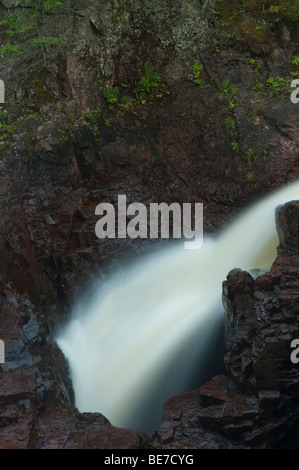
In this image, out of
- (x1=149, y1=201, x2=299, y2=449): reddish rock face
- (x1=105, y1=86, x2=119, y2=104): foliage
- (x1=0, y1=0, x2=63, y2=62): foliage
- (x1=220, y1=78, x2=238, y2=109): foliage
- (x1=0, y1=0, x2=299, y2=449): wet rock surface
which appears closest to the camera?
(x1=149, y1=201, x2=299, y2=449): reddish rock face

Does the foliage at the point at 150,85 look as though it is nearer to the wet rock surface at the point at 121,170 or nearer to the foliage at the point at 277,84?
the wet rock surface at the point at 121,170

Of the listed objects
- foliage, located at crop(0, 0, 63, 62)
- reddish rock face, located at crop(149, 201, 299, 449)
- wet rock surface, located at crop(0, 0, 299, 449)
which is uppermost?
foliage, located at crop(0, 0, 63, 62)

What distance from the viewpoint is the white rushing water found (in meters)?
7.22

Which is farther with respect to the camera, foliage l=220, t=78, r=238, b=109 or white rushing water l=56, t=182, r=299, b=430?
foliage l=220, t=78, r=238, b=109

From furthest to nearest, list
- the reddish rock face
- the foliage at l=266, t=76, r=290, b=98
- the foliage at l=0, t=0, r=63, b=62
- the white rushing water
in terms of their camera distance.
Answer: the foliage at l=266, t=76, r=290, b=98
the foliage at l=0, t=0, r=63, b=62
the white rushing water
the reddish rock face

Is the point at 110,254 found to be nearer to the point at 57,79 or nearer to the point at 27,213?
the point at 27,213

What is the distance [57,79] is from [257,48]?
4806 mm

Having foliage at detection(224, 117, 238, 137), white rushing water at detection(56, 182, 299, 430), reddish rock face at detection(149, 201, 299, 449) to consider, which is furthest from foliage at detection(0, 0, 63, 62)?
reddish rock face at detection(149, 201, 299, 449)

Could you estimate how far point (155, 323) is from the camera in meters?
8.09

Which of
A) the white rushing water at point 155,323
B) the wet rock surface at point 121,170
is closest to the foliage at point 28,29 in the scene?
the wet rock surface at point 121,170

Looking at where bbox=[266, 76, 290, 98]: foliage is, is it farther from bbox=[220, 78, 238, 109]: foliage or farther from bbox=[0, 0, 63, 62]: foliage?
bbox=[0, 0, 63, 62]: foliage

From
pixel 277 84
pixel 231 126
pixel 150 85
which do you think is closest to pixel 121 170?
pixel 150 85

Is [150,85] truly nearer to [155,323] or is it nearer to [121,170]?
[121,170]
